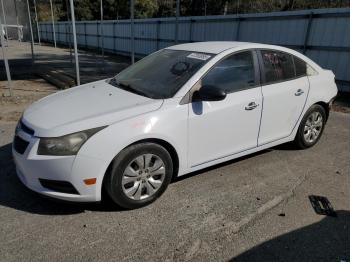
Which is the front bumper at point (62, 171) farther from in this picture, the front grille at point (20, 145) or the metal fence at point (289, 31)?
the metal fence at point (289, 31)

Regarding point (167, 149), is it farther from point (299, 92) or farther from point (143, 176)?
point (299, 92)

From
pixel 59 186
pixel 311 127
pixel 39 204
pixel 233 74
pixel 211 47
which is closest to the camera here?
pixel 59 186

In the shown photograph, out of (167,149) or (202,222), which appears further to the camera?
(167,149)

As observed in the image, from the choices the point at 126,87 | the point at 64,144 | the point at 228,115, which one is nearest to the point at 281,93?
the point at 228,115

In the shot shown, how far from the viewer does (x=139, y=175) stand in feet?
10.8

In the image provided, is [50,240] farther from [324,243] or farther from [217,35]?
[217,35]

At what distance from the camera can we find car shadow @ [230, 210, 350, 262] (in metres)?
2.75

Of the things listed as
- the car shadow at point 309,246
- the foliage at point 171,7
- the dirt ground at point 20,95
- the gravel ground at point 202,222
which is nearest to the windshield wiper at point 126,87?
the gravel ground at point 202,222

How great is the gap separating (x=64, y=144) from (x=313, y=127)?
3.70 m

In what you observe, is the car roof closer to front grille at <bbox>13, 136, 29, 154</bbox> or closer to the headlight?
the headlight

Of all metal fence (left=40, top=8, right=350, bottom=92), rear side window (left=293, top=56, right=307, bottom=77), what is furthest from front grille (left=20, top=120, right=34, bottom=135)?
metal fence (left=40, top=8, right=350, bottom=92)

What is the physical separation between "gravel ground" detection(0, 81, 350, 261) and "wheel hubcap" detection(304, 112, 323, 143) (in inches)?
29.0

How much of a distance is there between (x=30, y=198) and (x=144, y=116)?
1.56 meters

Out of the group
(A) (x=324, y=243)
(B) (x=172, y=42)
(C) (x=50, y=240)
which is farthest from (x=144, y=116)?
(B) (x=172, y=42)
